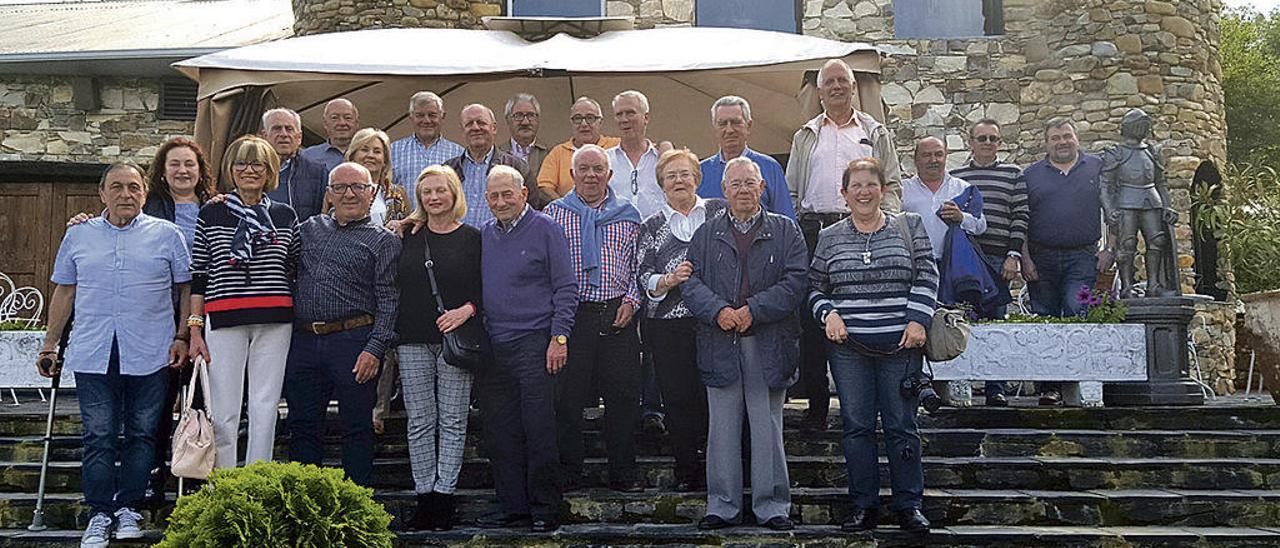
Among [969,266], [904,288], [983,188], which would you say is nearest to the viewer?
[904,288]

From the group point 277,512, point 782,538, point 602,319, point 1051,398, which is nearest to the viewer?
point 277,512

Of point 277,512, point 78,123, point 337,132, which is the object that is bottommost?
point 277,512

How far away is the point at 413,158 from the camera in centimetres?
603

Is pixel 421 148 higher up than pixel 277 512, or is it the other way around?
pixel 421 148

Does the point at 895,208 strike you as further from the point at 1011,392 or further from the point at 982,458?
the point at 1011,392

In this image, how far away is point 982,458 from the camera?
5.59 m

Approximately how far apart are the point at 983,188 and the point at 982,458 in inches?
67.9

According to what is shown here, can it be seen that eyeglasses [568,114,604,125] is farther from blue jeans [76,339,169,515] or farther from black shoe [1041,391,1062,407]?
black shoe [1041,391,1062,407]

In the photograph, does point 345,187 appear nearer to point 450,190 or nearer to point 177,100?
point 450,190

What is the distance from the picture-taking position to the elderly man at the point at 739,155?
5.25 metres

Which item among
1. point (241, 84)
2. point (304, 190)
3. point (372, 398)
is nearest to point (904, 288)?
point (372, 398)

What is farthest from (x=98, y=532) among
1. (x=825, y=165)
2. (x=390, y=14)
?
(x=390, y=14)

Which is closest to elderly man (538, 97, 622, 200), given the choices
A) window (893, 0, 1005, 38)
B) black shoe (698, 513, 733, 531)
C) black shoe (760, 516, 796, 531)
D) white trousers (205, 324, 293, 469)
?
white trousers (205, 324, 293, 469)

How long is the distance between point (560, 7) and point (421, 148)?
4.60 m
